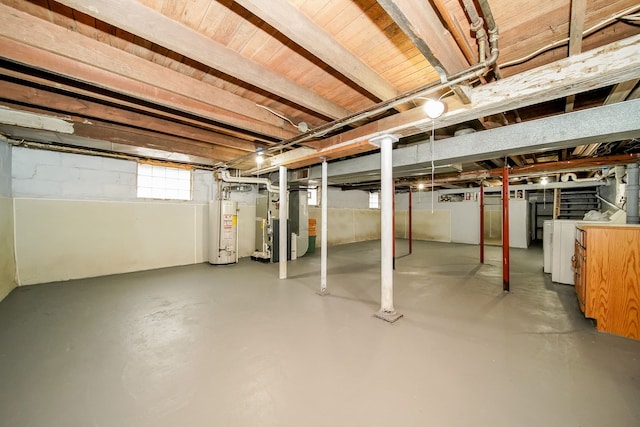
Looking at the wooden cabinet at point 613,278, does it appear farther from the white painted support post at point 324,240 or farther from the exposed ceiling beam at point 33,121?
the exposed ceiling beam at point 33,121

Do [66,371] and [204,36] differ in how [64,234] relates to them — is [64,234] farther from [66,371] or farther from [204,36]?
[204,36]

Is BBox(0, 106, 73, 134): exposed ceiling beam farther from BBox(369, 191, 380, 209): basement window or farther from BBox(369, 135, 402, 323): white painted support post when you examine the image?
BBox(369, 191, 380, 209): basement window

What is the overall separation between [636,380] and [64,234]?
6645mm

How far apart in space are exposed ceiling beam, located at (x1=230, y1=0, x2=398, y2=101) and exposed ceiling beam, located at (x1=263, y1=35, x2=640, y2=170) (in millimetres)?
699

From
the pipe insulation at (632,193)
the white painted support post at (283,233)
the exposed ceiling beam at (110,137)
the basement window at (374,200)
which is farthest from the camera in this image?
the basement window at (374,200)

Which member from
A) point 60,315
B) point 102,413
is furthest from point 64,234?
point 102,413

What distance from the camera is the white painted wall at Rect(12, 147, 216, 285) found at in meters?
3.58

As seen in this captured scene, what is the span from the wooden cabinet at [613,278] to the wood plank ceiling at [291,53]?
1.27 metres

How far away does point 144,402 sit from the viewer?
141 cm

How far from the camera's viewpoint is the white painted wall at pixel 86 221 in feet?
11.7

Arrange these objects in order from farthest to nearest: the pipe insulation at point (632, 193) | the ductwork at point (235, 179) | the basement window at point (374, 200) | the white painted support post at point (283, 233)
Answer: the basement window at point (374, 200)
the ductwork at point (235, 179)
the white painted support post at point (283, 233)
the pipe insulation at point (632, 193)

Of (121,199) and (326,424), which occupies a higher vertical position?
(121,199)

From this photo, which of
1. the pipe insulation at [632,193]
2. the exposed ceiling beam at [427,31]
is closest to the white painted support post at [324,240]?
the exposed ceiling beam at [427,31]

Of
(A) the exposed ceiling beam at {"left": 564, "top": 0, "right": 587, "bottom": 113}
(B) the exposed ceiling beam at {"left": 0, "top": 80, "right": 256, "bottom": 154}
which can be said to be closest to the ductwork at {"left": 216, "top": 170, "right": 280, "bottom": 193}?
(B) the exposed ceiling beam at {"left": 0, "top": 80, "right": 256, "bottom": 154}
